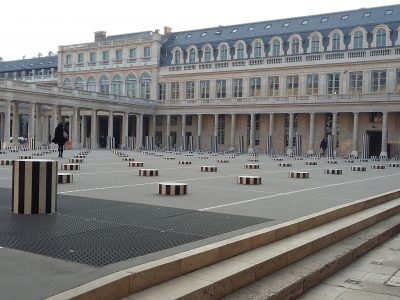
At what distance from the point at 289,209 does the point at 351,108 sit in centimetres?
5418

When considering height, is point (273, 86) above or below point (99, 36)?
below

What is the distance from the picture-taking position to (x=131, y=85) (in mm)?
80438

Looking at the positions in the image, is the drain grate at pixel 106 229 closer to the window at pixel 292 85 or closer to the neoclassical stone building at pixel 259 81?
the neoclassical stone building at pixel 259 81

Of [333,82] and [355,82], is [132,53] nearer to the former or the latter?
[333,82]

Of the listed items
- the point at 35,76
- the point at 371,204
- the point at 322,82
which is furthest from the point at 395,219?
the point at 35,76

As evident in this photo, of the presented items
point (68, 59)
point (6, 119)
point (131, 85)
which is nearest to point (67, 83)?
point (68, 59)

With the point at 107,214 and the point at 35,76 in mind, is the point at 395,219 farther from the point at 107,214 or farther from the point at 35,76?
the point at 35,76

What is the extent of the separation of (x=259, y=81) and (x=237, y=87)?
3778 millimetres

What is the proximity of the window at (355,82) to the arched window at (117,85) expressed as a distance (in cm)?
3747

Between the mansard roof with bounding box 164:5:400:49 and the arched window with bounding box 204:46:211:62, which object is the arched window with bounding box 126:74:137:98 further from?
the arched window with bounding box 204:46:211:62

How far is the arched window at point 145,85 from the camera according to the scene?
260 feet

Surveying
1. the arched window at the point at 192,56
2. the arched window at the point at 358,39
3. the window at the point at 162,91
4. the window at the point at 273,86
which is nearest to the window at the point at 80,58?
the window at the point at 162,91

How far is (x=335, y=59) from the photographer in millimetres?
63969

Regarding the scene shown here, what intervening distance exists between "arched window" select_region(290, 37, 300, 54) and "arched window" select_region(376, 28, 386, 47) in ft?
35.6
